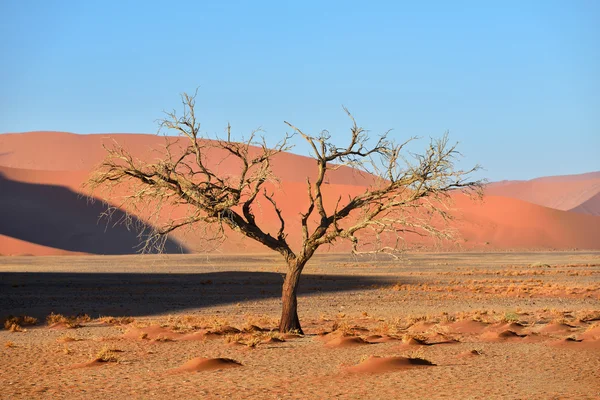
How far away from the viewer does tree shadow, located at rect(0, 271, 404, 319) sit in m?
27.6

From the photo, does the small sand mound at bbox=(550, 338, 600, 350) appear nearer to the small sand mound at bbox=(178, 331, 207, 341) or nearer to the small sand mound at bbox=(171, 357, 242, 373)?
the small sand mound at bbox=(171, 357, 242, 373)

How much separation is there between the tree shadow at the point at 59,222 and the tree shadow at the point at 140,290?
49175mm

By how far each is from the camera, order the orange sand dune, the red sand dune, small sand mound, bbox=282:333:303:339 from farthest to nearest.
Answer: the orange sand dune < the red sand dune < small sand mound, bbox=282:333:303:339

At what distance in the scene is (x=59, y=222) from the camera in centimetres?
10081

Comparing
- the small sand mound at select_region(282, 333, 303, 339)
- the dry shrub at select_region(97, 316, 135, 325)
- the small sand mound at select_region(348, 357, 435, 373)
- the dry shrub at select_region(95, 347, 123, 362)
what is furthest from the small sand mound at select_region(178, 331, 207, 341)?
the small sand mound at select_region(348, 357, 435, 373)

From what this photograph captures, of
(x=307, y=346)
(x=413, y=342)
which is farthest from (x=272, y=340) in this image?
(x=413, y=342)

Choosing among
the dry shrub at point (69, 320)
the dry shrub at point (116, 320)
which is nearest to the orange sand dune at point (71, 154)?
the dry shrub at point (69, 320)

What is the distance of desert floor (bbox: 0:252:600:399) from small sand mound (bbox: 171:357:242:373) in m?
0.03

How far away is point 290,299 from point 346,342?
2085mm

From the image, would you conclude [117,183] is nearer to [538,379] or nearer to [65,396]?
[65,396]

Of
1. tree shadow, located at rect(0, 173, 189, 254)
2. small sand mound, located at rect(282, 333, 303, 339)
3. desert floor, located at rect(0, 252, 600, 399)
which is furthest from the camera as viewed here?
tree shadow, located at rect(0, 173, 189, 254)

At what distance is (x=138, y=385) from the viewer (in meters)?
12.5

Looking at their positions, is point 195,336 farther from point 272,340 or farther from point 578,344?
point 578,344

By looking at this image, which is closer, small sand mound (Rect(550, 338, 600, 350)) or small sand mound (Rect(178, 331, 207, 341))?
Answer: small sand mound (Rect(550, 338, 600, 350))
